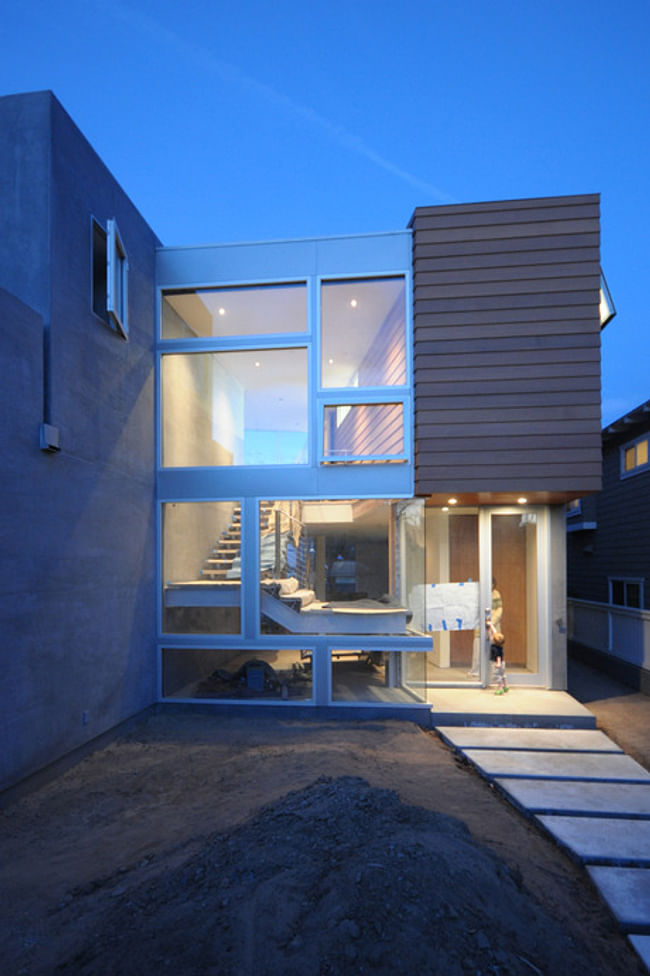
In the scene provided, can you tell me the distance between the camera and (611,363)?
177875 mm

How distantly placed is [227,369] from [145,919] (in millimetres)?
6986

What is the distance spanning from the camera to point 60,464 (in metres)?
5.88

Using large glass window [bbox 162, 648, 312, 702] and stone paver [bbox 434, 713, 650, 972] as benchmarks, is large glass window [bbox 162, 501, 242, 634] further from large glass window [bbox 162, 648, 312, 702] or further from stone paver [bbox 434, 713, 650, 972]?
stone paver [bbox 434, 713, 650, 972]

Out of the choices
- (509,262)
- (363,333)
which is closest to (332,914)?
(363,333)

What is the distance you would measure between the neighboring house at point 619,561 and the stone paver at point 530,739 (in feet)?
11.3

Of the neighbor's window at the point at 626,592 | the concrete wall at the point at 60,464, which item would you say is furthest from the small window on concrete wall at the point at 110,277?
the neighbor's window at the point at 626,592

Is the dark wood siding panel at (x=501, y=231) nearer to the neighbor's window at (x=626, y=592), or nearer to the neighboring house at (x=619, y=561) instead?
the neighboring house at (x=619, y=561)

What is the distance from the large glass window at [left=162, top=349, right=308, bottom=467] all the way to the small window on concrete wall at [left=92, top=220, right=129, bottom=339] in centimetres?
146

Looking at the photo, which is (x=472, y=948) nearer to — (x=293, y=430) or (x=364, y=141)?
(x=293, y=430)

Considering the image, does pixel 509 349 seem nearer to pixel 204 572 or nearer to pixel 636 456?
pixel 636 456

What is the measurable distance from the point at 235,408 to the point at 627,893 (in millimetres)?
7102

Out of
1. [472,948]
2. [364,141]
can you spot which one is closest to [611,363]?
[364,141]

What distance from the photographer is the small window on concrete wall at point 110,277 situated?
652cm

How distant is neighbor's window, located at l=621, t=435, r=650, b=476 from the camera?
36.0 feet
